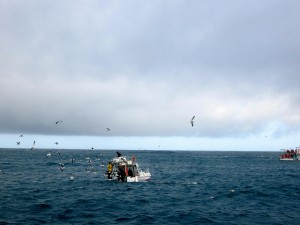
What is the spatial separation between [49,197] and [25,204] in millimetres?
5375

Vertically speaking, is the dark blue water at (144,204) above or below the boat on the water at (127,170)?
below

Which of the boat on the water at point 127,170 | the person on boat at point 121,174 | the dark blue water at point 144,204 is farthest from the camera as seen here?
the person on boat at point 121,174

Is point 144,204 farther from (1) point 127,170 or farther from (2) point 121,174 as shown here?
(1) point 127,170

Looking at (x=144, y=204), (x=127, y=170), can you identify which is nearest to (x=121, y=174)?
(x=127, y=170)

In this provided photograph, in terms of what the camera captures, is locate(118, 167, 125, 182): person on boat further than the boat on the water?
Yes

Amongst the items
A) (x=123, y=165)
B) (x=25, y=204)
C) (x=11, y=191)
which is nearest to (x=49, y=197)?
(x=25, y=204)

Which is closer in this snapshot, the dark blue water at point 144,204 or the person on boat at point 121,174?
the dark blue water at point 144,204

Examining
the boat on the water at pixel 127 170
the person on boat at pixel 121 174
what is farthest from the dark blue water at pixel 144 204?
the boat on the water at pixel 127 170

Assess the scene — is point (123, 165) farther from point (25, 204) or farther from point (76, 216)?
point (76, 216)

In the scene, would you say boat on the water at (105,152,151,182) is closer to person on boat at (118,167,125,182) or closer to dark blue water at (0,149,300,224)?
person on boat at (118,167,125,182)

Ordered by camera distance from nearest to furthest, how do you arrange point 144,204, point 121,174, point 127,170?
point 144,204 → point 121,174 → point 127,170

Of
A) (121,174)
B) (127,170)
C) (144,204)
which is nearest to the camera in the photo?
(144,204)

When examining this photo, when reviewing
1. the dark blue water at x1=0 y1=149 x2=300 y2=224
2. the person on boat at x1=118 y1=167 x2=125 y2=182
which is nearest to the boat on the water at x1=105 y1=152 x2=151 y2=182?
the person on boat at x1=118 y1=167 x2=125 y2=182

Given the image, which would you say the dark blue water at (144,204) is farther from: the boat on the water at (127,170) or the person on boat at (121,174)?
the boat on the water at (127,170)
